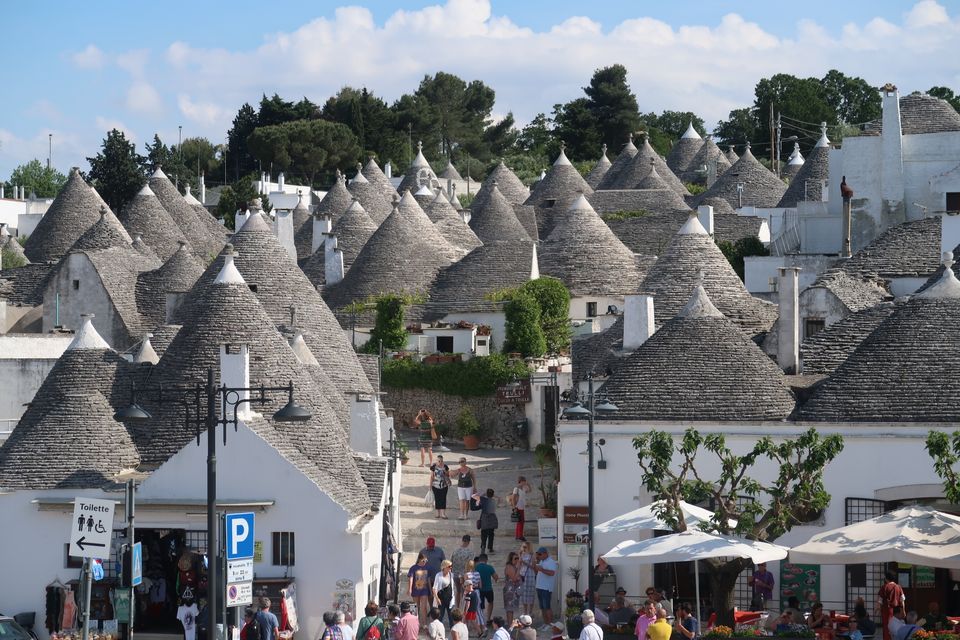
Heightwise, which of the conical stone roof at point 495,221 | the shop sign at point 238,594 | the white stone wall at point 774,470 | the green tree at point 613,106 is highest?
the green tree at point 613,106

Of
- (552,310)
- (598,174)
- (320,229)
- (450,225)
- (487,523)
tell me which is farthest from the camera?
(598,174)

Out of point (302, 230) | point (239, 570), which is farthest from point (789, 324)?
point (302, 230)

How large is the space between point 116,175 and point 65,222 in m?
22.9

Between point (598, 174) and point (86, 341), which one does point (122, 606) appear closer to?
point (86, 341)

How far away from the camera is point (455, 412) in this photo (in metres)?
44.6

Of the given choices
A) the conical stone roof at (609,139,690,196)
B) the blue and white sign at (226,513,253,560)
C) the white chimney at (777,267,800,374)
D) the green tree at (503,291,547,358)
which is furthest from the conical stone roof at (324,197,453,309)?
the blue and white sign at (226,513,253,560)

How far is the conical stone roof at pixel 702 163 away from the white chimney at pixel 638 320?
161ft

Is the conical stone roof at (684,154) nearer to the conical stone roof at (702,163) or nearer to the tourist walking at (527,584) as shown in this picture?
the conical stone roof at (702,163)

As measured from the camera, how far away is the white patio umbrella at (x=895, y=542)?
72.2ft

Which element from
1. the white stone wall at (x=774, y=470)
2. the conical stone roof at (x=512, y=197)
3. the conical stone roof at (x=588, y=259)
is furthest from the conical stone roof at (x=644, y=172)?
the white stone wall at (x=774, y=470)

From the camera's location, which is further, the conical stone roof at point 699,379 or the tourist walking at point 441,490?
the tourist walking at point 441,490

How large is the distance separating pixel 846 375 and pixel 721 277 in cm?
1467

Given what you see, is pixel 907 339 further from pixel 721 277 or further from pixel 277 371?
pixel 721 277

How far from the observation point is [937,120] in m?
50.7
